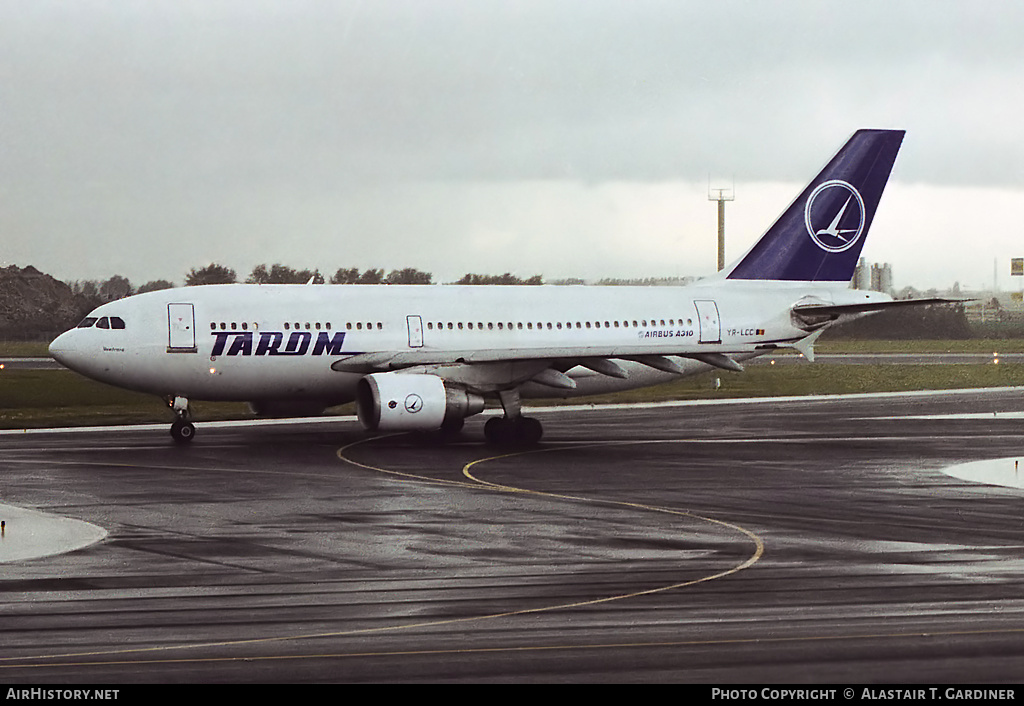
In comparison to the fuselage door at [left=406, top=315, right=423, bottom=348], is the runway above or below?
below

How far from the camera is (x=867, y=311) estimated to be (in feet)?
133

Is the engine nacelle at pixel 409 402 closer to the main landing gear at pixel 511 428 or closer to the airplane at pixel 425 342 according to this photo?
the airplane at pixel 425 342

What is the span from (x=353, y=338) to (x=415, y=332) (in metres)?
1.79

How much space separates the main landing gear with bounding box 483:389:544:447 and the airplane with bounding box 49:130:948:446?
0.12 ft

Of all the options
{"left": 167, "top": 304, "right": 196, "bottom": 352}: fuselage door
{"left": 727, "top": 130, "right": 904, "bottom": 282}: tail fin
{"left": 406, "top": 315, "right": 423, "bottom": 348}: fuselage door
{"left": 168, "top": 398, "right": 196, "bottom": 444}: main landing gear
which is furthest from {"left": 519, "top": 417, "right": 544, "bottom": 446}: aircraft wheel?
{"left": 727, "top": 130, "right": 904, "bottom": 282}: tail fin

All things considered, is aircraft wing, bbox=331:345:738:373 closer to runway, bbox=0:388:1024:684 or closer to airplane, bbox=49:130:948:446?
airplane, bbox=49:130:948:446

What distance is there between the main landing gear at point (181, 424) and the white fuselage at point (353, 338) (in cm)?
40

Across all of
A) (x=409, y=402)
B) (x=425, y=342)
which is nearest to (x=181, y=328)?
(x=425, y=342)

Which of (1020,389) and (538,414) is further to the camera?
(1020,389)

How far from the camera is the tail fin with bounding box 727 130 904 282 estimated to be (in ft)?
139

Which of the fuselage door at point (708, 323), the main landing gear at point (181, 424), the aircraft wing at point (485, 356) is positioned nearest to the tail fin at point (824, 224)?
the fuselage door at point (708, 323)
